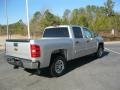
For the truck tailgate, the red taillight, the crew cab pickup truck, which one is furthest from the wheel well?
the truck tailgate

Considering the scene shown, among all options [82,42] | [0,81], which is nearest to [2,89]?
[0,81]

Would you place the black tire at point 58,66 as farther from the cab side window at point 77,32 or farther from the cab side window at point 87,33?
the cab side window at point 87,33

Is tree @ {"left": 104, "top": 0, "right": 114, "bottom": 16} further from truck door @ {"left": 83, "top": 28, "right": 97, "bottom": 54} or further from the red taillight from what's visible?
the red taillight

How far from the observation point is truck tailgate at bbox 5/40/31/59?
295 inches

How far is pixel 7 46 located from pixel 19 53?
0.95 metres

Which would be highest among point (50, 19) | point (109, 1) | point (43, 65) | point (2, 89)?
point (109, 1)

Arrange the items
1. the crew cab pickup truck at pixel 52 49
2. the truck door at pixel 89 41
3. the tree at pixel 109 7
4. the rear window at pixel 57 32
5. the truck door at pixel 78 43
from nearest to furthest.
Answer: the crew cab pickup truck at pixel 52 49 → the truck door at pixel 78 43 → the rear window at pixel 57 32 → the truck door at pixel 89 41 → the tree at pixel 109 7

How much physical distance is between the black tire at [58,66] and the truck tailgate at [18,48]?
1.11 metres

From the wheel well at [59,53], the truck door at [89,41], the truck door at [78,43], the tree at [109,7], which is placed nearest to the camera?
the wheel well at [59,53]

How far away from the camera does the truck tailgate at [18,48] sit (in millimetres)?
7490

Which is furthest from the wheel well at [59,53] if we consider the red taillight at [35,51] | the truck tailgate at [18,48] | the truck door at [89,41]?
the truck door at [89,41]

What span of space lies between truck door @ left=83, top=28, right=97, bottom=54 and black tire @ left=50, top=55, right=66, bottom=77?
2214 mm

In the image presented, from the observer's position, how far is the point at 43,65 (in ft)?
24.9

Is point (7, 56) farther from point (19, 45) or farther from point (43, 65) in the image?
point (43, 65)
